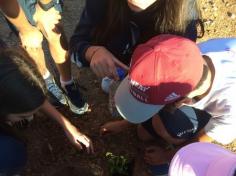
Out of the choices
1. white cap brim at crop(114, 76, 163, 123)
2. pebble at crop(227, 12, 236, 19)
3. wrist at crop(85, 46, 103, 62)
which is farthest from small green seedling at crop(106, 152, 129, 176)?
pebble at crop(227, 12, 236, 19)

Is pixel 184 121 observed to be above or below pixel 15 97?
below

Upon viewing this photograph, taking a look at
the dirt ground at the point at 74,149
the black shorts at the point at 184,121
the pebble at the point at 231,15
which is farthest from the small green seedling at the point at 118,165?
the pebble at the point at 231,15

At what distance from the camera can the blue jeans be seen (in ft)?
5.76

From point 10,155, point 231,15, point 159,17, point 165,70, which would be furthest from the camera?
point 231,15

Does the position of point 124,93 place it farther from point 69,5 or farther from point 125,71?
point 69,5

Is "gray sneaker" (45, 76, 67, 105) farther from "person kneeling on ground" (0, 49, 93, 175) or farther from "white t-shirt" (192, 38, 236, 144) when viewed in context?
"white t-shirt" (192, 38, 236, 144)

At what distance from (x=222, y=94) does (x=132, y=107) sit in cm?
38

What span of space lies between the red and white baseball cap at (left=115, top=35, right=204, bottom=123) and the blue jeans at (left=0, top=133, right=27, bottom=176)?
0.57 meters

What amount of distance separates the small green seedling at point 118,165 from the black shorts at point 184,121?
29 centimetres

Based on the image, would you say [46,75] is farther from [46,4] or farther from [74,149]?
[46,4]

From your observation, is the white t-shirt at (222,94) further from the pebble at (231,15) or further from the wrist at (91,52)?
the pebble at (231,15)

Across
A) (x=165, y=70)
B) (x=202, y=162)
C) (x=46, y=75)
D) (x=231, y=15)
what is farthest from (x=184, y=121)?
(x=231, y=15)

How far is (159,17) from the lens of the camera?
1942mm

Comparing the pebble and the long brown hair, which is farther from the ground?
the long brown hair
